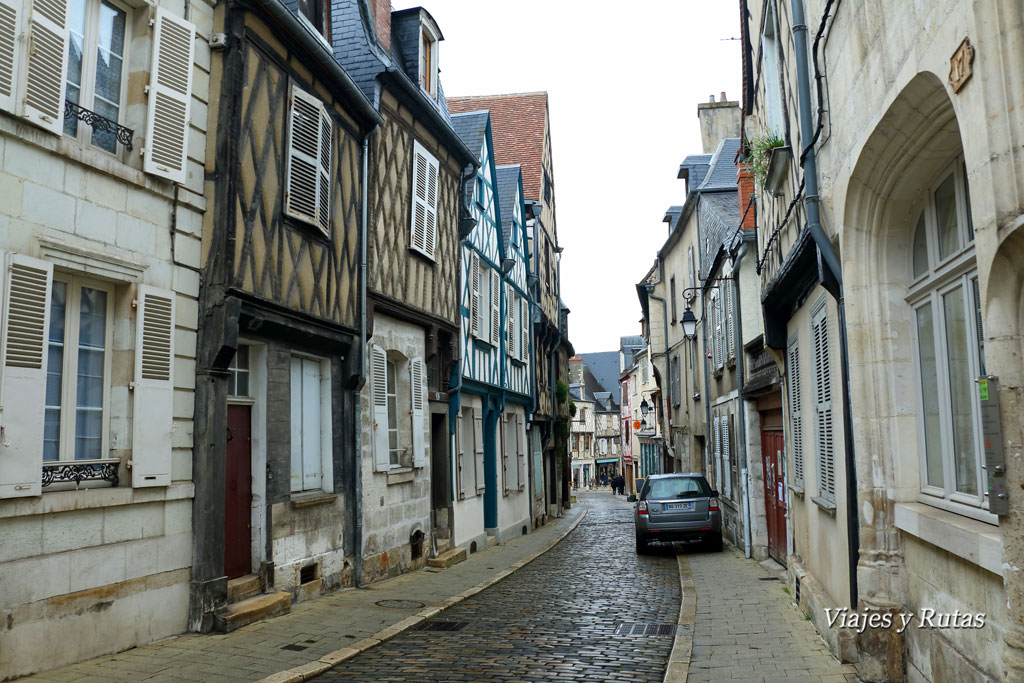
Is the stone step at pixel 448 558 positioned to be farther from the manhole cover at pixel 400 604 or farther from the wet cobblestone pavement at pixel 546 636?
the manhole cover at pixel 400 604

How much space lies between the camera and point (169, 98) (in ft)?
21.6

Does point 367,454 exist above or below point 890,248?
below

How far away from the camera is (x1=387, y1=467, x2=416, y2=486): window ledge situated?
10.6m

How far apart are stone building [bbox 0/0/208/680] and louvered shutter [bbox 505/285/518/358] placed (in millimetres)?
11464

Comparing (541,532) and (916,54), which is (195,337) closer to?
(916,54)

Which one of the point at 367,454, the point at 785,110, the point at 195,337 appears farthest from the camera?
→ the point at 367,454

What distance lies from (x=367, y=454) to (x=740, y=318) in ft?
21.3

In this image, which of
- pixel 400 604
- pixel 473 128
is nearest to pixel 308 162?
pixel 400 604

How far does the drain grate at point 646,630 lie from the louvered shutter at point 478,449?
730 centimetres

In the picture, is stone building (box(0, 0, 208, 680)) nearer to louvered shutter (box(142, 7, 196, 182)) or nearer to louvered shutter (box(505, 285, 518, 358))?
louvered shutter (box(142, 7, 196, 182))

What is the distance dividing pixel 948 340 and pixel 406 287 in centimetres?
788

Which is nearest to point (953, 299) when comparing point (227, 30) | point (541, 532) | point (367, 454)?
point (227, 30)

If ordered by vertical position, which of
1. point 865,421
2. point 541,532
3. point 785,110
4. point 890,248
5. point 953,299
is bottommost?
point 541,532

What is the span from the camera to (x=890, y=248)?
5.16m
